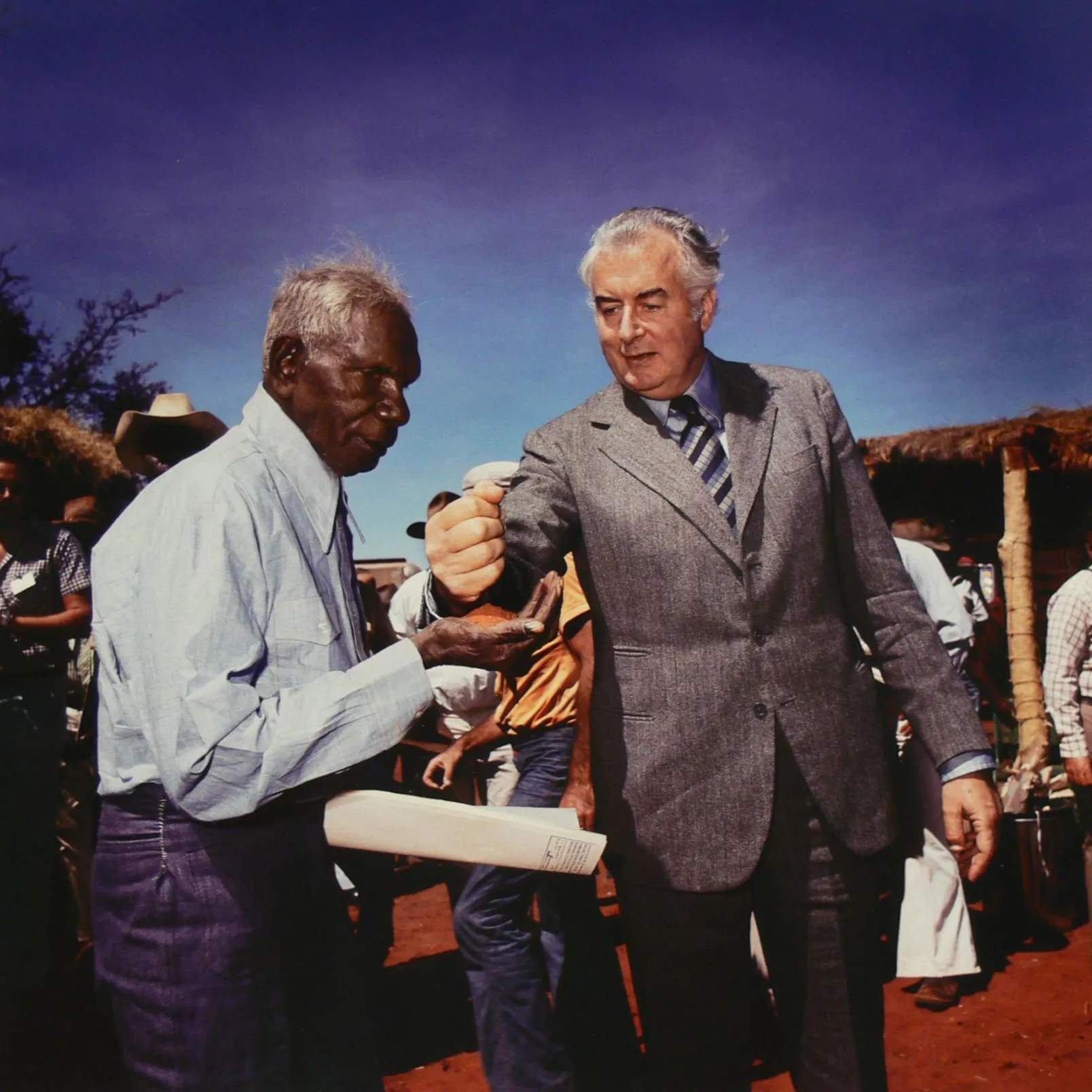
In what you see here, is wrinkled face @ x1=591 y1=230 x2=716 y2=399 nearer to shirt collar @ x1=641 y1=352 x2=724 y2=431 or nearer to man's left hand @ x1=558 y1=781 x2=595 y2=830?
shirt collar @ x1=641 y1=352 x2=724 y2=431

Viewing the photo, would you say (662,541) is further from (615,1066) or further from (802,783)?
(615,1066)

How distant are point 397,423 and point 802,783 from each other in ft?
3.47

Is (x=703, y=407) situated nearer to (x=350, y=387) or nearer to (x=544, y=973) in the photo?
(x=350, y=387)

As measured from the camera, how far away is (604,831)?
1828 millimetres

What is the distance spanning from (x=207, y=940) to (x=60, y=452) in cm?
570

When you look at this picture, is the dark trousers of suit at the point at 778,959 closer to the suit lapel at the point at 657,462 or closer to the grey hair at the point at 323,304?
the suit lapel at the point at 657,462

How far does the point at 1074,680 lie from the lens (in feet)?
13.8

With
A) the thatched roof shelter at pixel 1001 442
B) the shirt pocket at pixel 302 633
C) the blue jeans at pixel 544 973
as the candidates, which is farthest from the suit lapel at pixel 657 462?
the thatched roof shelter at pixel 1001 442

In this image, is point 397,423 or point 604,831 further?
point 604,831

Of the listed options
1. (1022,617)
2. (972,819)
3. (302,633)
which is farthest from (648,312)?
(1022,617)

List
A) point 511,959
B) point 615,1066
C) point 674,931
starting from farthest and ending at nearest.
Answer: point 615,1066, point 511,959, point 674,931

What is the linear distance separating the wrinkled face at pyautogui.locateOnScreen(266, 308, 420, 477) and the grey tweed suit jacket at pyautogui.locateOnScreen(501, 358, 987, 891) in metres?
0.33

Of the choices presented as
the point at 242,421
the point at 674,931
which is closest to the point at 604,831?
the point at 674,931

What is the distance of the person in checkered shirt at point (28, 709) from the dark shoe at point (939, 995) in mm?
4105
